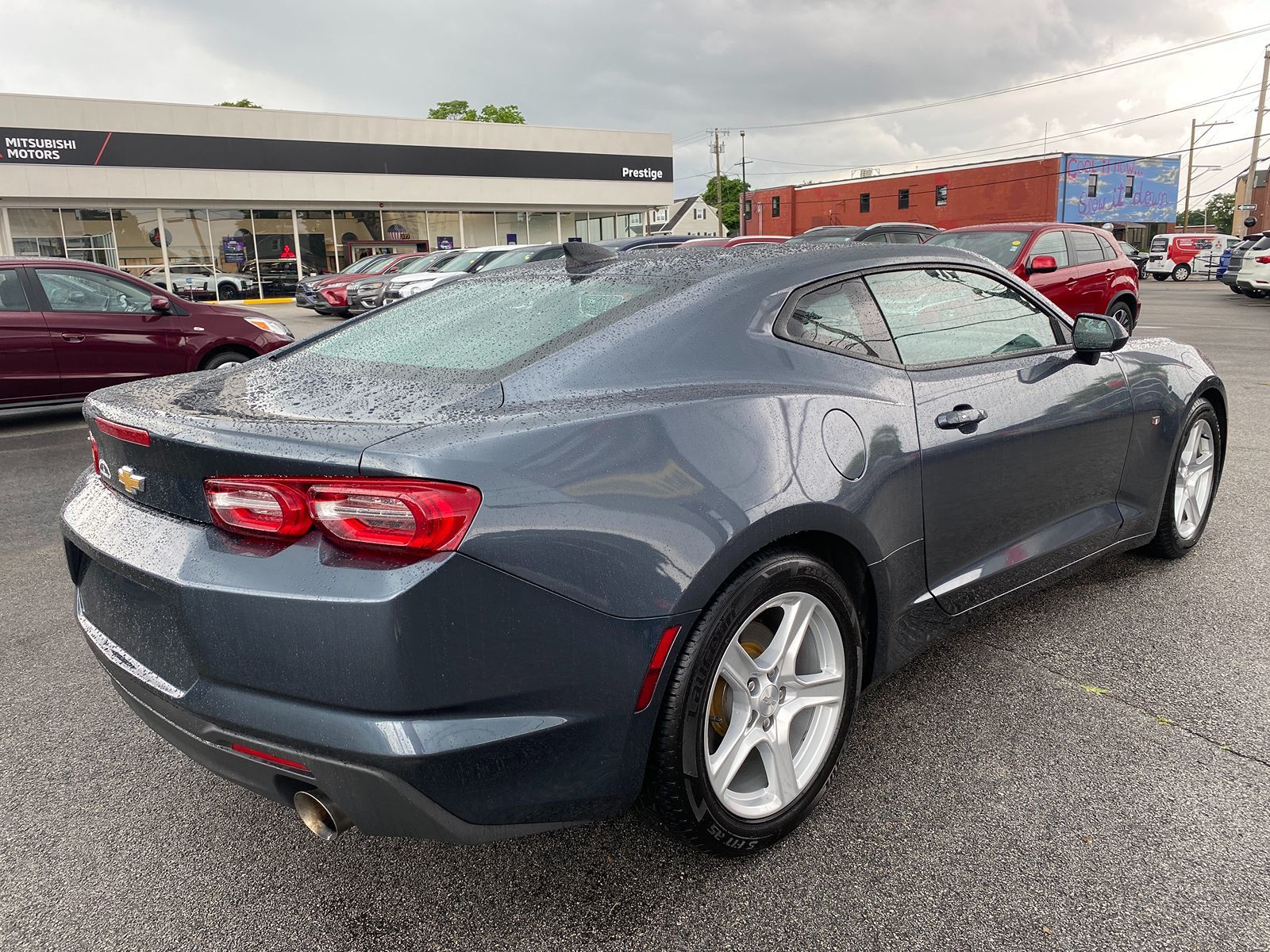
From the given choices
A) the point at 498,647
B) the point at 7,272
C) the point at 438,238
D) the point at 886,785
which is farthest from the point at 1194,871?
the point at 438,238

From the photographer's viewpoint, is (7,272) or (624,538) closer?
(624,538)

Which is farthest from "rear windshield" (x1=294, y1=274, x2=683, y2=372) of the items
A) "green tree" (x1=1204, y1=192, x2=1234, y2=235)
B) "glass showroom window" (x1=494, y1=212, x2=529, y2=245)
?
"green tree" (x1=1204, y1=192, x2=1234, y2=235)

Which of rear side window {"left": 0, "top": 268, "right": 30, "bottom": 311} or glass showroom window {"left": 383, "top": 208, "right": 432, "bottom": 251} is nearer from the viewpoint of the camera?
rear side window {"left": 0, "top": 268, "right": 30, "bottom": 311}

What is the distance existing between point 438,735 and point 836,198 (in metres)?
70.4

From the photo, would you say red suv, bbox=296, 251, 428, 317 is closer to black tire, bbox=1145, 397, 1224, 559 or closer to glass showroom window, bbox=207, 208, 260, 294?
glass showroom window, bbox=207, 208, 260, 294

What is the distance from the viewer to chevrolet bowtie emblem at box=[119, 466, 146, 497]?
6.78ft

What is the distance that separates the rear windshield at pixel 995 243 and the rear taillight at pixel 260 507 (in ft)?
33.0

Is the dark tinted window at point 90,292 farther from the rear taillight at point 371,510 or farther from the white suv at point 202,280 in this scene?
the white suv at point 202,280

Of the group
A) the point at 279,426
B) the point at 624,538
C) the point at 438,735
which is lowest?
the point at 438,735

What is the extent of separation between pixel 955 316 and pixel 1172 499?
1.72 meters

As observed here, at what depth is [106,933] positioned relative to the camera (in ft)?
6.72

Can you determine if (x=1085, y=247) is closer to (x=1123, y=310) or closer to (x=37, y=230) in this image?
(x=1123, y=310)

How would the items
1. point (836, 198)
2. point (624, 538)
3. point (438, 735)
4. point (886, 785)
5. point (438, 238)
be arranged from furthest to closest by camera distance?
point (836, 198)
point (438, 238)
point (886, 785)
point (624, 538)
point (438, 735)

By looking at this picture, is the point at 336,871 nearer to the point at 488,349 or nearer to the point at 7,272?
the point at 488,349
